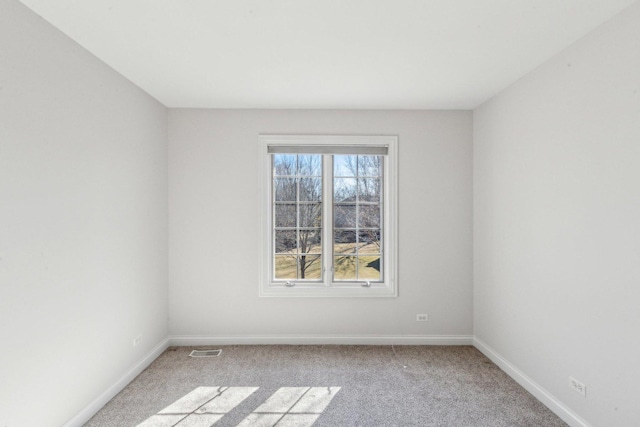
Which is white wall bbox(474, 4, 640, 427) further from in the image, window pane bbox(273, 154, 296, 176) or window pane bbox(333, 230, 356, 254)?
window pane bbox(273, 154, 296, 176)

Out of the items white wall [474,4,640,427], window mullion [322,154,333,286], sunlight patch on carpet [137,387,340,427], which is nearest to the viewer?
white wall [474,4,640,427]

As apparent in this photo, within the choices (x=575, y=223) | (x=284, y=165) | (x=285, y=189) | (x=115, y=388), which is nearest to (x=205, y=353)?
(x=115, y=388)

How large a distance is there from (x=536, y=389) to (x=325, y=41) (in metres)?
3.09

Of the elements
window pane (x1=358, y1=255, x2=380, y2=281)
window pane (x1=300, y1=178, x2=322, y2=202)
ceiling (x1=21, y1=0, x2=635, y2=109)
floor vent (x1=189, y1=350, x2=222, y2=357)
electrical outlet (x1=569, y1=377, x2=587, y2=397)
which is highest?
ceiling (x1=21, y1=0, x2=635, y2=109)

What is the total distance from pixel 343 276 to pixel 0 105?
10.5 feet

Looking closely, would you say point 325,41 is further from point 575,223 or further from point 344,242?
point 344,242

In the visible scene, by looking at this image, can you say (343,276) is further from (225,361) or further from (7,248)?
(7,248)

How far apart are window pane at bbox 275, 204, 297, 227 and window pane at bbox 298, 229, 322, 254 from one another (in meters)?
0.17

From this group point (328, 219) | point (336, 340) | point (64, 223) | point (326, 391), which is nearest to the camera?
point (64, 223)

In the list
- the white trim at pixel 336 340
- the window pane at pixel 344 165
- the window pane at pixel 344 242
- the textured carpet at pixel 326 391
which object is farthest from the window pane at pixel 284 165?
the textured carpet at pixel 326 391

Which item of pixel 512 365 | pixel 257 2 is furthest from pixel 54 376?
pixel 512 365

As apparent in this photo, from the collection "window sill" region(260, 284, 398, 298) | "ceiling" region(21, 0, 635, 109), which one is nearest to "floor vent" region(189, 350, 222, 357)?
"window sill" region(260, 284, 398, 298)

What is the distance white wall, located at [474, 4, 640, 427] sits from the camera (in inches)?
78.0

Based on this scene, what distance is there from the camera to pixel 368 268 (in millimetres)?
4012
